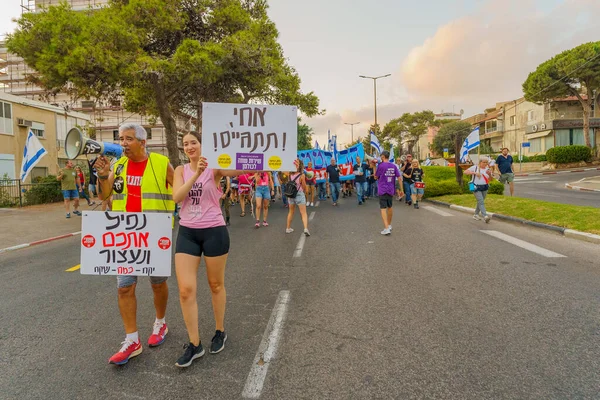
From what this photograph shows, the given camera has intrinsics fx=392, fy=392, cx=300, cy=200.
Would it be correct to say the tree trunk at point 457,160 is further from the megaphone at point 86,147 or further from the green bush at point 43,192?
the green bush at point 43,192

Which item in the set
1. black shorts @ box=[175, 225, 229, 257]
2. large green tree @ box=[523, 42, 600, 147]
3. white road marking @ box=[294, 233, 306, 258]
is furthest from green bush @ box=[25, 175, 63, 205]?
large green tree @ box=[523, 42, 600, 147]

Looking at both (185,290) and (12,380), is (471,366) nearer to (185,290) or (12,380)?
(185,290)

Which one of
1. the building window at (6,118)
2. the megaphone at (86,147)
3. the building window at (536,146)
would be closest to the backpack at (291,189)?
the megaphone at (86,147)

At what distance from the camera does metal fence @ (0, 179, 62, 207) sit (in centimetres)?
1800

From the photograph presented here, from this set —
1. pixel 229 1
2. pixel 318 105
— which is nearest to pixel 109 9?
pixel 229 1

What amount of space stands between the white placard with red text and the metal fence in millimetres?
17630

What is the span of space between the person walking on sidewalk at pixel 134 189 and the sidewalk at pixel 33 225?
294 inches

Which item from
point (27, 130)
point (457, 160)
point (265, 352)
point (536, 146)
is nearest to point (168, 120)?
point (457, 160)

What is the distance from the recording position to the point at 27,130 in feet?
89.1

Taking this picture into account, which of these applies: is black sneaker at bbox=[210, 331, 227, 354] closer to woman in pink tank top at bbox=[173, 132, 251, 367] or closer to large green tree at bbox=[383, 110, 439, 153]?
woman in pink tank top at bbox=[173, 132, 251, 367]

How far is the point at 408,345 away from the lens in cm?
338

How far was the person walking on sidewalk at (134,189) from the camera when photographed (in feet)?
10.9

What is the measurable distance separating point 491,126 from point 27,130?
2409 inches

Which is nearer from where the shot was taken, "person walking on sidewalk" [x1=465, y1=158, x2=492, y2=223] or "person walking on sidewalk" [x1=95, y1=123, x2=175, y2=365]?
"person walking on sidewalk" [x1=95, y1=123, x2=175, y2=365]
